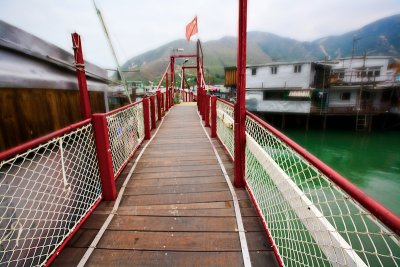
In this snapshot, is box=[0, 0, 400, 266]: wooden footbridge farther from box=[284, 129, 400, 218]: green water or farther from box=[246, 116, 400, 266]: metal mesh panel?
box=[284, 129, 400, 218]: green water

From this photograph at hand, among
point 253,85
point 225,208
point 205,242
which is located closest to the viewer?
point 205,242

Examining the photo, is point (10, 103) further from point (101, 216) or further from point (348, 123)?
point (348, 123)

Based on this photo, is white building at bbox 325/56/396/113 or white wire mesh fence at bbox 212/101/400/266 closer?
white wire mesh fence at bbox 212/101/400/266

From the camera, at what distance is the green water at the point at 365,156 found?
10.4 metres

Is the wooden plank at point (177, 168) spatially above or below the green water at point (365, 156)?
above

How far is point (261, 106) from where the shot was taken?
24.0 metres

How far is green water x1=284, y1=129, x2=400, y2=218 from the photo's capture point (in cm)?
1038

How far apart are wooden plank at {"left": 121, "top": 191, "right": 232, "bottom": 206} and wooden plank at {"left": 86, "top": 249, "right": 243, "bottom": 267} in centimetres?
87

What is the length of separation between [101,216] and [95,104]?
3.22m

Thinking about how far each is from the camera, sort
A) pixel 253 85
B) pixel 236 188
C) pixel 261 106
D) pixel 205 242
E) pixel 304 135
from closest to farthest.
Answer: pixel 205 242 < pixel 236 188 < pixel 304 135 < pixel 261 106 < pixel 253 85

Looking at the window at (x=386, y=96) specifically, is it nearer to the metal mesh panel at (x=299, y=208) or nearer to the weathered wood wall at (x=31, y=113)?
the metal mesh panel at (x=299, y=208)

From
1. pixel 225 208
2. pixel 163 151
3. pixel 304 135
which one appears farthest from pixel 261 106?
pixel 225 208

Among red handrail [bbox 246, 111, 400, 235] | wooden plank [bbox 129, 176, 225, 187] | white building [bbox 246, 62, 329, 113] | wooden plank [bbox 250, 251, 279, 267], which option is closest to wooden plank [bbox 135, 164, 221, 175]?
wooden plank [bbox 129, 176, 225, 187]

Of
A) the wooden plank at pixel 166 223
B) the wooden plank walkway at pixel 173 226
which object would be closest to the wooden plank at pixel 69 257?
the wooden plank walkway at pixel 173 226
